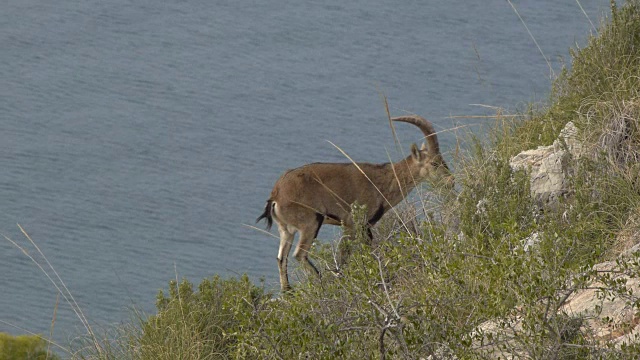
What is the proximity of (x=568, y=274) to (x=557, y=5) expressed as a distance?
32.7 m

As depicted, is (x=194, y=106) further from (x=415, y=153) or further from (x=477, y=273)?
(x=477, y=273)

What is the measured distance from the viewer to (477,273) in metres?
6.67

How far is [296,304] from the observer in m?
6.79

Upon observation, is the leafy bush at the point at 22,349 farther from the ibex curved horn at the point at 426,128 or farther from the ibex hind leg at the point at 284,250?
the ibex curved horn at the point at 426,128

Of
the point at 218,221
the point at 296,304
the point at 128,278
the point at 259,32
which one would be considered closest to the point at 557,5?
the point at 259,32

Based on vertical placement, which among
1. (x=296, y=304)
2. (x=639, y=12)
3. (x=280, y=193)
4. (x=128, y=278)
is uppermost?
(x=639, y=12)

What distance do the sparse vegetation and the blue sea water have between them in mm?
12361

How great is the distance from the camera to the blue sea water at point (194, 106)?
25.1 m

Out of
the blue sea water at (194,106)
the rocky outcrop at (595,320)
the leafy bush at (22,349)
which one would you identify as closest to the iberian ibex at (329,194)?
the leafy bush at (22,349)

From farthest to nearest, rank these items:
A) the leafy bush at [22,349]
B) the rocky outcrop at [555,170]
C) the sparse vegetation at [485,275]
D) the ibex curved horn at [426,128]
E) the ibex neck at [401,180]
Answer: the ibex neck at [401,180] < the ibex curved horn at [426,128] < the leafy bush at [22,349] < the rocky outcrop at [555,170] < the sparse vegetation at [485,275]

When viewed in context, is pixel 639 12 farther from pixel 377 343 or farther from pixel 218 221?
pixel 218 221

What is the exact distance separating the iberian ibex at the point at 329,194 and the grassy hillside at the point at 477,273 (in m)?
0.41

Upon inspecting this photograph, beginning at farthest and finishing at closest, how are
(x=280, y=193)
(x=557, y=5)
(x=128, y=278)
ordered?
(x=557, y=5), (x=128, y=278), (x=280, y=193)

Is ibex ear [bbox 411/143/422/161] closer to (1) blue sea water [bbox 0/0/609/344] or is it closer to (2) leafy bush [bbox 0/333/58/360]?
(2) leafy bush [bbox 0/333/58/360]
